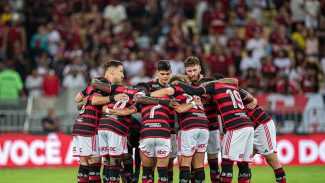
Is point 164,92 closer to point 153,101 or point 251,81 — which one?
point 153,101

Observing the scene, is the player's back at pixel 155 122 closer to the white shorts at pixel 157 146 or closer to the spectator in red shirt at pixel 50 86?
the white shorts at pixel 157 146

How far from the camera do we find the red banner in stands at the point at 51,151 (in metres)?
24.1

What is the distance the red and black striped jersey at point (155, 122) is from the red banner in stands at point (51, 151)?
881cm

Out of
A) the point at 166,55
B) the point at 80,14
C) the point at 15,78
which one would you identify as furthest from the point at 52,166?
the point at 80,14

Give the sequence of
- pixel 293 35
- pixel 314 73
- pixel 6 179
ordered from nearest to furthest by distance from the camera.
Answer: pixel 6 179
pixel 314 73
pixel 293 35

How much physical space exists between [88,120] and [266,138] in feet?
11.5

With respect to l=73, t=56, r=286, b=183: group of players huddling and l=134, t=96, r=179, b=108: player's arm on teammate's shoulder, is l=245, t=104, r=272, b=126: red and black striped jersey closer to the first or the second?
l=73, t=56, r=286, b=183: group of players huddling

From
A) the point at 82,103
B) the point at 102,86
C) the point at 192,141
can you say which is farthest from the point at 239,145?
the point at 82,103

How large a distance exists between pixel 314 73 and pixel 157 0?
270 inches

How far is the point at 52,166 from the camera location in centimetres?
2430

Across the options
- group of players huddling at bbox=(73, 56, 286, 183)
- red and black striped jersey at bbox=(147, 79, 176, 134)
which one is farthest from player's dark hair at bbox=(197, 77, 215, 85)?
red and black striped jersey at bbox=(147, 79, 176, 134)

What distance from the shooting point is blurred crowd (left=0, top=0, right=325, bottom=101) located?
2703cm

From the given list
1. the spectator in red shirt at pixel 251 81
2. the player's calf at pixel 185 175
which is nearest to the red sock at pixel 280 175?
the player's calf at pixel 185 175

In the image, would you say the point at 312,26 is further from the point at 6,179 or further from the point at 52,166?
the point at 6,179
